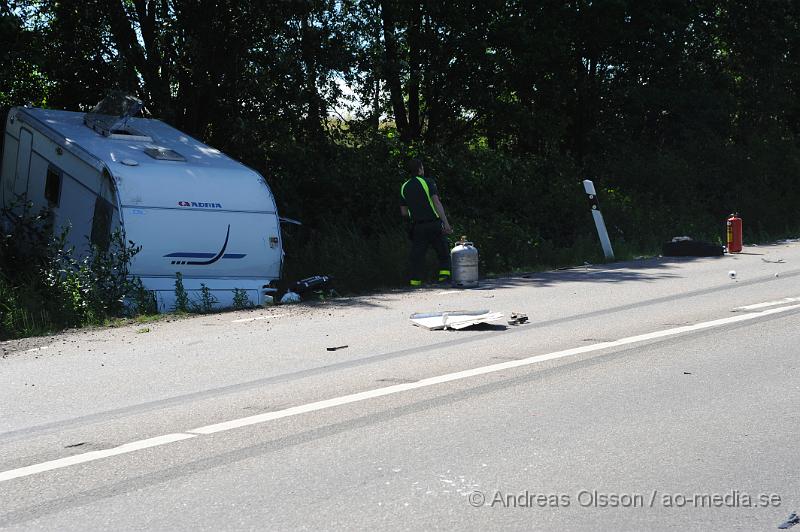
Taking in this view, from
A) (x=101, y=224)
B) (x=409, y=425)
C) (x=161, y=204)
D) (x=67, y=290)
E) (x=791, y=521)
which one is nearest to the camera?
(x=791, y=521)

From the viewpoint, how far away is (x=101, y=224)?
1271cm

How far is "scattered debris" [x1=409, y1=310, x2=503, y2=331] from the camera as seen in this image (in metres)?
9.63

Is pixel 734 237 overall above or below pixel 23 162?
below

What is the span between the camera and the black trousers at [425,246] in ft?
46.6

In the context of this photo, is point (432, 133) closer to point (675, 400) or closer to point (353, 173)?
A: point (353, 173)

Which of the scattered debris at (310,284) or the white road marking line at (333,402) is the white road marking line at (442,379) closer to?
the white road marking line at (333,402)

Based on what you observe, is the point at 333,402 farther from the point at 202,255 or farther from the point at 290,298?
the point at 202,255

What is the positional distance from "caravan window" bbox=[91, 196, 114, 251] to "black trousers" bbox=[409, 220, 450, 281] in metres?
4.26

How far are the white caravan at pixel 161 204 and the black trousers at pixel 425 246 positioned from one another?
6.46 ft

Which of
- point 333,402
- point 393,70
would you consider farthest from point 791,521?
point 393,70

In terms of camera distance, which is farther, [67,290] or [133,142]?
[133,142]

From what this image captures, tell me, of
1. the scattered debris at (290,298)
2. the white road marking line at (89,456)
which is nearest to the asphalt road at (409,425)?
the white road marking line at (89,456)

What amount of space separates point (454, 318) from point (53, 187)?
7.00 metres

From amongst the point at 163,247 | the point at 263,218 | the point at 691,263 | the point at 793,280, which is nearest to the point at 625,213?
the point at 691,263
